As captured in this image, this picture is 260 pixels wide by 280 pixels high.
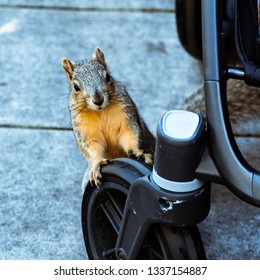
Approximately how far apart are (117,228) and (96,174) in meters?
0.13

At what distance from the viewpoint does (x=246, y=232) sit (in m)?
2.04

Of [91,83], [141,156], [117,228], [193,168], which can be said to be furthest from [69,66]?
[193,168]

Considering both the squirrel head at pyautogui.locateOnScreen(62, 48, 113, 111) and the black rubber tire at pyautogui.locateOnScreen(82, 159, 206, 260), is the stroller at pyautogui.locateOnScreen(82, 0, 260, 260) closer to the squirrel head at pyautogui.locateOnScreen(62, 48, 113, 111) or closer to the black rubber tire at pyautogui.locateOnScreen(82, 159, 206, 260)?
the black rubber tire at pyautogui.locateOnScreen(82, 159, 206, 260)

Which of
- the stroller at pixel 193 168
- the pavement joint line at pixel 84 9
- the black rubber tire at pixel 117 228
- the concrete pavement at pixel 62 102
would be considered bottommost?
the concrete pavement at pixel 62 102

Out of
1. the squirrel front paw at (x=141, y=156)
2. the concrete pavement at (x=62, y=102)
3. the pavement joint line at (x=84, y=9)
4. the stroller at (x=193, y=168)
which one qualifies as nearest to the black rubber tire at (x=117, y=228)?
the stroller at (x=193, y=168)

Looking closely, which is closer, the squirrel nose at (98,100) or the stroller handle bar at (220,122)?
the stroller handle bar at (220,122)

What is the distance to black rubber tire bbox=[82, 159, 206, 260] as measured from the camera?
58.9 inches

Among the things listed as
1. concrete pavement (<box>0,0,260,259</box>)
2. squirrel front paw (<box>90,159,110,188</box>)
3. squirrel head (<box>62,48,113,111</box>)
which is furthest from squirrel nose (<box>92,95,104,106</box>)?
concrete pavement (<box>0,0,260,259</box>)

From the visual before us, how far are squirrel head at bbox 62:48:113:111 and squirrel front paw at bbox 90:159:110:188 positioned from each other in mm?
129

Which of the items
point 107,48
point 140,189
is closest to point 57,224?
point 140,189

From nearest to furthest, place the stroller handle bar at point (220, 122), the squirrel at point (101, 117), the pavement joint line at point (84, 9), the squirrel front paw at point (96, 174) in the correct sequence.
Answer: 1. the stroller handle bar at point (220, 122)
2. the squirrel front paw at point (96, 174)
3. the squirrel at point (101, 117)
4. the pavement joint line at point (84, 9)

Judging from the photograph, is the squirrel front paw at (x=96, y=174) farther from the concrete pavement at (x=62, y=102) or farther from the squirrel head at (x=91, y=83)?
the concrete pavement at (x=62, y=102)

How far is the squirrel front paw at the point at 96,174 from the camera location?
1667 millimetres

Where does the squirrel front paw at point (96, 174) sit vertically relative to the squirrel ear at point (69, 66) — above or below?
below
